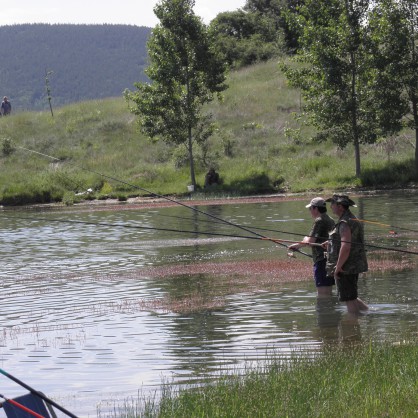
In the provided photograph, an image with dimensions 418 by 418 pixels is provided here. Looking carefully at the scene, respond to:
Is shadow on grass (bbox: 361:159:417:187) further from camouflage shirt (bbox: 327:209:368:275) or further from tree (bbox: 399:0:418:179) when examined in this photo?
camouflage shirt (bbox: 327:209:368:275)

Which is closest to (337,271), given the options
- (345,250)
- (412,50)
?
(345,250)

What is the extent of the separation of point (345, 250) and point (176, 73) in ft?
119

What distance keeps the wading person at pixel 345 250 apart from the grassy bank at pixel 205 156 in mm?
31384

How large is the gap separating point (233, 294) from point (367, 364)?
6.79 metres

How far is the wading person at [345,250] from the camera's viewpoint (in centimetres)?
1221

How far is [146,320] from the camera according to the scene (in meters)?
13.7

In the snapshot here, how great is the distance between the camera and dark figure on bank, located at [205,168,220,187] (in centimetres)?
4716

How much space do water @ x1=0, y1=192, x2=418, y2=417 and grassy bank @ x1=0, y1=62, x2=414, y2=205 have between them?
69.4ft

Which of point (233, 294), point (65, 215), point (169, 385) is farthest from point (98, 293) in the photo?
point (65, 215)

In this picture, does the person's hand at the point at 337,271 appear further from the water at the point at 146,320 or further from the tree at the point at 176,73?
the tree at the point at 176,73

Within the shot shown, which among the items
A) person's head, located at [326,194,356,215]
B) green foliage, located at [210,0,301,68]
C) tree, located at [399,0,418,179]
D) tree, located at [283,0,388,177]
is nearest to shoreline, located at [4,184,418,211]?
tree, located at [283,0,388,177]

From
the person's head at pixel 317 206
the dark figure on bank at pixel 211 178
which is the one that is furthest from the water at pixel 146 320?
the dark figure on bank at pixel 211 178

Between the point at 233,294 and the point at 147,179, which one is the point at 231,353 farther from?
the point at 147,179

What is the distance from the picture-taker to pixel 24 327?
13.7 meters
